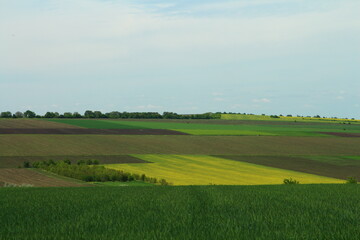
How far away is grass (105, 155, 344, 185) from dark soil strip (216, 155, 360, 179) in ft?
9.15

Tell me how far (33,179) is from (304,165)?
1497 inches

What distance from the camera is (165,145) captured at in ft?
271

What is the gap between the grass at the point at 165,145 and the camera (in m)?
72.9

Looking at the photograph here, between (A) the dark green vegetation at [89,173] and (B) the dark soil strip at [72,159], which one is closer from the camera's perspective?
(A) the dark green vegetation at [89,173]

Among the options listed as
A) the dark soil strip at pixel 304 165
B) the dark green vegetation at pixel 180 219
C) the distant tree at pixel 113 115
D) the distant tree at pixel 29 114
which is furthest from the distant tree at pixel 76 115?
the dark green vegetation at pixel 180 219

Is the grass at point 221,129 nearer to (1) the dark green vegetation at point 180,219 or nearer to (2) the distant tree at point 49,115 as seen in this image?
(2) the distant tree at point 49,115

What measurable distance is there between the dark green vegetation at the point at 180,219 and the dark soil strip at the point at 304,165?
38717 millimetres

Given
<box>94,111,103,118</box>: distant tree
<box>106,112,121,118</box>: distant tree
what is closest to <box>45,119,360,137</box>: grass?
<box>94,111,103,118</box>: distant tree

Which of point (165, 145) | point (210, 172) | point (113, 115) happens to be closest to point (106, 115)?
point (113, 115)

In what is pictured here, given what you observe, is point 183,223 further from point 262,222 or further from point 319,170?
point 319,170

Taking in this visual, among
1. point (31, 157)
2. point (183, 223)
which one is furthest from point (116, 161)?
point (183, 223)

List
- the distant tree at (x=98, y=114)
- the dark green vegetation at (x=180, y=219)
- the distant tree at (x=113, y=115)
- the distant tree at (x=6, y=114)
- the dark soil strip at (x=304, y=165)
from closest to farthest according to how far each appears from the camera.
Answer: the dark green vegetation at (x=180, y=219)
the dark soil strip at (x=304, y=165)
the distant tree at (x=6, y=114)
the distant tree at (x=98, y=114)
the distant tree at (x=113, y=115)

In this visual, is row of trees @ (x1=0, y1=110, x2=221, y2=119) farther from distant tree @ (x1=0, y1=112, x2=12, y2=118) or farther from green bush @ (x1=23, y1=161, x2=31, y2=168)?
green bush @ (x1=23, y1=161, x2=31, y2=168)

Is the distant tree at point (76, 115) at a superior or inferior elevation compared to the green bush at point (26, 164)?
superior
